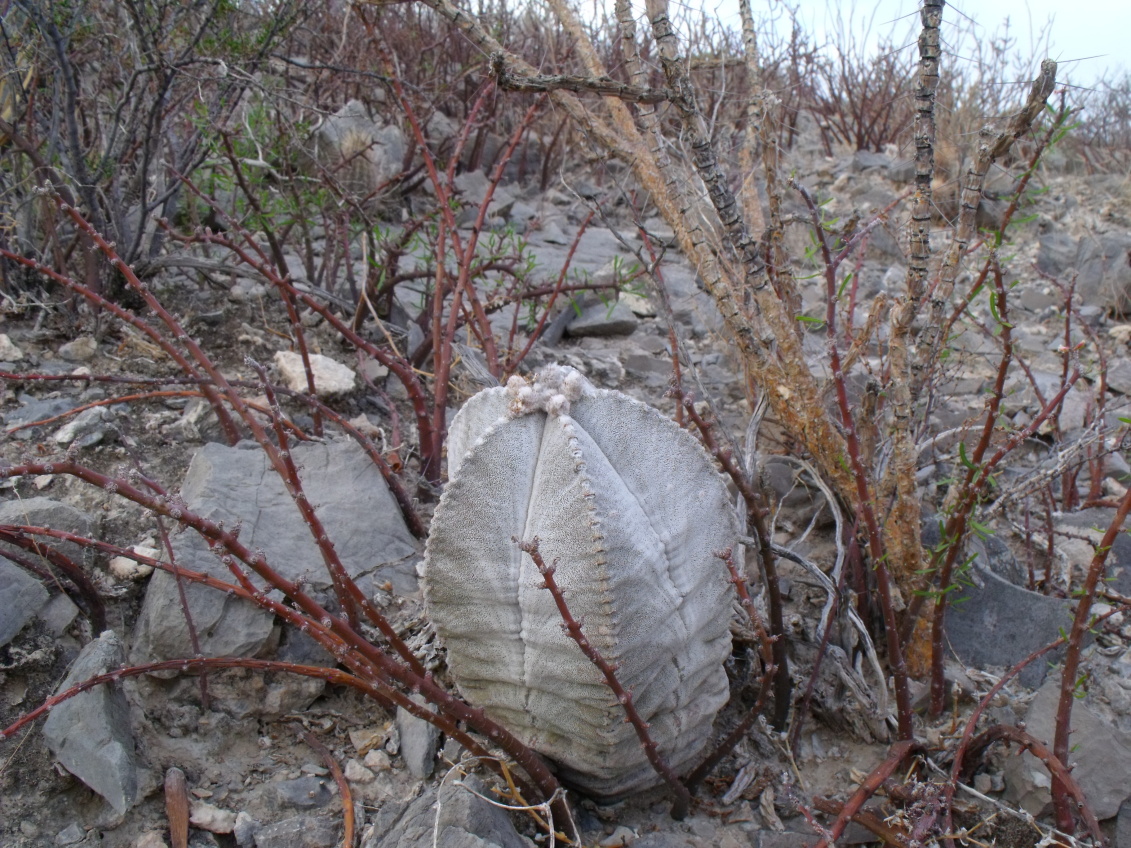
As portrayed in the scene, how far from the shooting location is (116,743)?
5.14 ft

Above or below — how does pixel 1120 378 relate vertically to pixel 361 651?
below

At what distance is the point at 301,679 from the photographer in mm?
1847

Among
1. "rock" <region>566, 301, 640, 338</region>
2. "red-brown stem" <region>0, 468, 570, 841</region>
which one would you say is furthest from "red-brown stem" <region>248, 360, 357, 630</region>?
"rock" <region>566, 301, 640, 338</region>

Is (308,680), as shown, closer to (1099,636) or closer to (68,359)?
(68,359)

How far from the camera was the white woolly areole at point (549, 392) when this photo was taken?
1461 millimetres

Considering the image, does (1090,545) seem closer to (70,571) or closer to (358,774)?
(358,774)

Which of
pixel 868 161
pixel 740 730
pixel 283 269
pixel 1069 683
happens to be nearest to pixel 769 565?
pixel 740 730

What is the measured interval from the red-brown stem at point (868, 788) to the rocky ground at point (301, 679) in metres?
0.15

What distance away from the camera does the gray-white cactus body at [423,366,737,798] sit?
143 centimetres

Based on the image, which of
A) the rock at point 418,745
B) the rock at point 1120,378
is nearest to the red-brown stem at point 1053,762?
the rock at point 418,745

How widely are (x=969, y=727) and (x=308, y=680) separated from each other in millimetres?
1330

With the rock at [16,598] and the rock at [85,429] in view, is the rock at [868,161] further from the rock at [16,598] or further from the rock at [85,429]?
the rock at [16,598]

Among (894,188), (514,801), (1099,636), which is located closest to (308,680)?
(514,801)

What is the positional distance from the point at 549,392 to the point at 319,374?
65.2 inches
